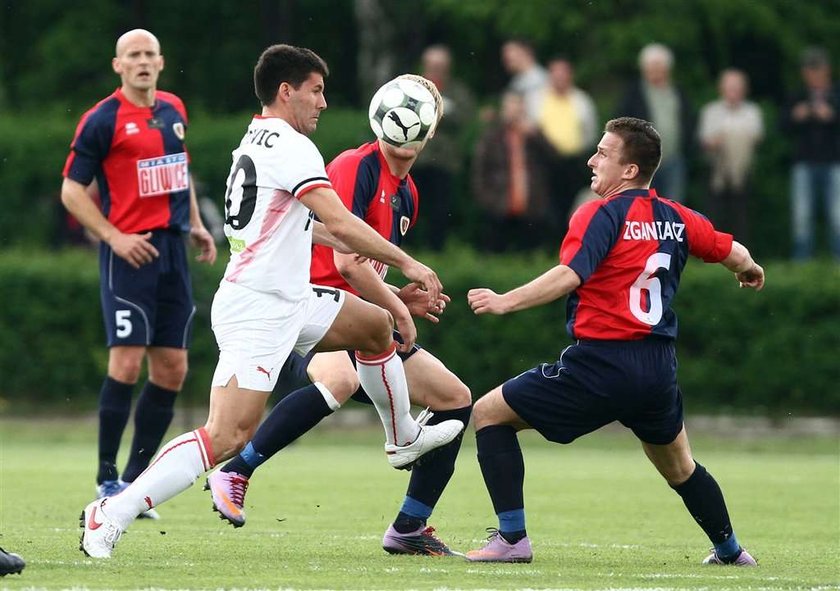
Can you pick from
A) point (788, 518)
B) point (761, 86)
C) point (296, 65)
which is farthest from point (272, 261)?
point (761, 86)

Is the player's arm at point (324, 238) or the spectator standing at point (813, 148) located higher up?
the spectator standing at point (813, 148)

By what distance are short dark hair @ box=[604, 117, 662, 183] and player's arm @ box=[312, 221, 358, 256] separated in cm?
144

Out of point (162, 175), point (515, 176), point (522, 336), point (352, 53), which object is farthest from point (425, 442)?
point (352, 53)

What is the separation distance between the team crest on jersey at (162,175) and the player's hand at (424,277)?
10.8ft

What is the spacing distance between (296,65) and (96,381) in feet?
37.0

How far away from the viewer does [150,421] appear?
1124 cm

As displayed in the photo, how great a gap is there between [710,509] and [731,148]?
1136 centimetres

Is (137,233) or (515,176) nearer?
(137,233)

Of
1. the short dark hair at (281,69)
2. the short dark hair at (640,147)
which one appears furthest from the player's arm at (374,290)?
the short dark hair at (640,147)

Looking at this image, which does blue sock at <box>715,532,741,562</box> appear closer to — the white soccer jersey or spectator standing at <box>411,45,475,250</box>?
the white soccer jersey

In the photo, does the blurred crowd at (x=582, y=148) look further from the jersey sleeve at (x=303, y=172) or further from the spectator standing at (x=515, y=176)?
the jersey sleeve at (x=303, y=172)

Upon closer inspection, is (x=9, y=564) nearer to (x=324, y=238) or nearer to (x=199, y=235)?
(x=324, y=238)

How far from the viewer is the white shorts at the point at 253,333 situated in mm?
8164

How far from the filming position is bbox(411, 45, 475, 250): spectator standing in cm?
1889
